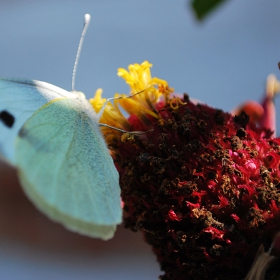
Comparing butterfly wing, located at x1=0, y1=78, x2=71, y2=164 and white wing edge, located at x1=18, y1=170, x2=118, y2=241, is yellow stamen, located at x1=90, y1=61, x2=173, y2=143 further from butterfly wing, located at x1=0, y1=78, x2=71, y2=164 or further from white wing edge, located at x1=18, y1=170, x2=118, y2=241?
white wing edge, located at x1=18, y1=170, x2=118, y2=241

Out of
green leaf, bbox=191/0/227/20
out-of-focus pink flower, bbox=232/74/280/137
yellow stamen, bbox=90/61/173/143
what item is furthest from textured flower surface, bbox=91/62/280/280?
green leaf, bbox=191/0/227/20

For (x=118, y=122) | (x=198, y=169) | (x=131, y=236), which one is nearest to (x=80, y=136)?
(x=118, y=122)

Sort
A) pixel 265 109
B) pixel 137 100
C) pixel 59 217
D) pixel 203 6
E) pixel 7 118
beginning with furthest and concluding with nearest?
1. pixel 265 109
2. pixel 137 100
3. pixel 7 118
4. pixel 203 6
5. pixel 59 217

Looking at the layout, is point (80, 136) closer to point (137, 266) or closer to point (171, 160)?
point (171, 160)

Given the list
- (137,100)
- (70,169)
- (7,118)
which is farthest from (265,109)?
(7,118)

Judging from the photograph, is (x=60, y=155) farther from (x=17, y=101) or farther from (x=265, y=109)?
(x=265, y=109)

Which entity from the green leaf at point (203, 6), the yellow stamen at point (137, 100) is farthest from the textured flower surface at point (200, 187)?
the green leaf at point (203, 6)
